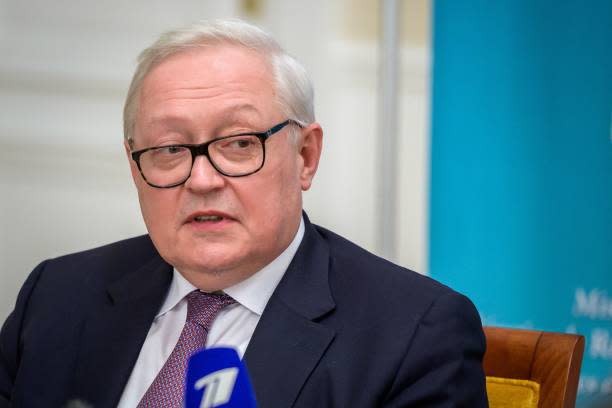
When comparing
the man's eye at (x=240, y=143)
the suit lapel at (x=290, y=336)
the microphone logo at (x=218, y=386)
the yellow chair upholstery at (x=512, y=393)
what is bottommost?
the yellow chair upholstery at (x=512, y=393)

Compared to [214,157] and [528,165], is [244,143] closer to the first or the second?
[214,157]

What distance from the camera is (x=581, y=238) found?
9.08 ft

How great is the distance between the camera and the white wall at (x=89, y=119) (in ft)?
11.6

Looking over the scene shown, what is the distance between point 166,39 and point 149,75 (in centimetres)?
8

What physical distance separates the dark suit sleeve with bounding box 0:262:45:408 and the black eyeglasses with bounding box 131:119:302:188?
0.53 m

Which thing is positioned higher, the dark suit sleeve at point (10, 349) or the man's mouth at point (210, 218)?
the man's mouth at point (210, 218)

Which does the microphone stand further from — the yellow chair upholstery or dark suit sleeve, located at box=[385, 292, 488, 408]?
the yellow chair upholstery

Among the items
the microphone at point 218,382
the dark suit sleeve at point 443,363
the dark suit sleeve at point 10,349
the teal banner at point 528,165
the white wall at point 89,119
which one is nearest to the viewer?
the microphone at point 218,382

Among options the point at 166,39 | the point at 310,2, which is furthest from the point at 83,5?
the point at 166,39

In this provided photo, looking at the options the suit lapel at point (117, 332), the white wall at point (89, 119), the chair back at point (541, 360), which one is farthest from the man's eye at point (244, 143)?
the white wall at point (89, 119)

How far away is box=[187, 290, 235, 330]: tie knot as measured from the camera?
5.25 feet

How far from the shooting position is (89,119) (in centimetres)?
369

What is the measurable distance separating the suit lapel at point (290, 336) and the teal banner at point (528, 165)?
1.45m

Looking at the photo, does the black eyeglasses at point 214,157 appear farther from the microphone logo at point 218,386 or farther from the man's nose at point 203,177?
the microphone logo at point 218,386
